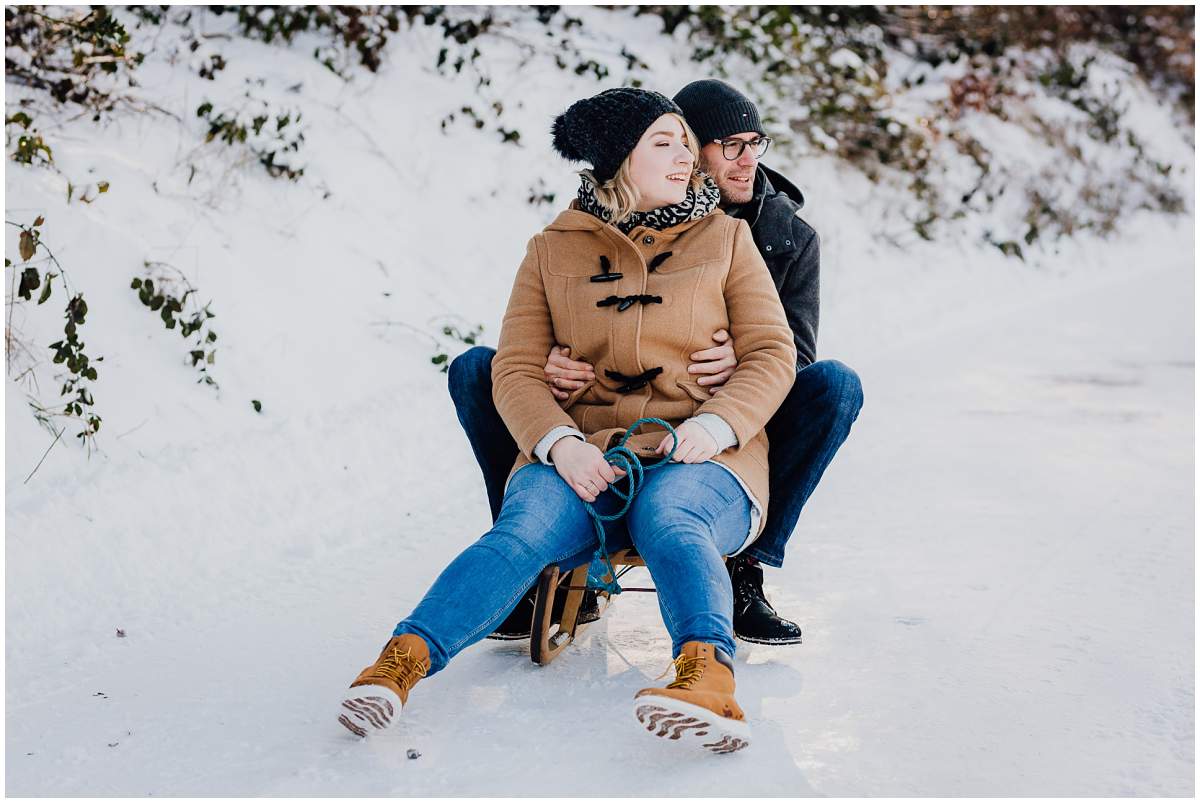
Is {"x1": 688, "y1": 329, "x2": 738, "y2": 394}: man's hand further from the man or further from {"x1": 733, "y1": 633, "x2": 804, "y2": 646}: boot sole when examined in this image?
{"x1": 733, "y1": 633, "x2": 804, "y2": 646}: boot sole

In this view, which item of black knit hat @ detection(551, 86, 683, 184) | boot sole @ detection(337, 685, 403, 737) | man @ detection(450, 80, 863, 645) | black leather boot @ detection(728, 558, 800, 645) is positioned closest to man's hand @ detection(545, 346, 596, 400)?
man @ detection(450, 80, 863, 645)

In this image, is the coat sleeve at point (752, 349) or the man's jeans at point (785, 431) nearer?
the coat sleeve at point (752, 349)

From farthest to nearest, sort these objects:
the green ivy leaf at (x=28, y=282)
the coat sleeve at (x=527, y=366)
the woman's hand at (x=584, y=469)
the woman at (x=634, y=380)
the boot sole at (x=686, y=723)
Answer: the green ivy leaf at (x=28, y=282), the coat sleeve at (x=527, y=366), the woman's hand at (x=584, y=469), the woman at (x=634, y=380), the boot sole at (x=686, y=723)

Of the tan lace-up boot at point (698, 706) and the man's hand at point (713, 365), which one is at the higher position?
the man's hand at point (713, 365)

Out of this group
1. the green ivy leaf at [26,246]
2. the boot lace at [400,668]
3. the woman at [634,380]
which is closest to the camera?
the boot lace at [400,668]

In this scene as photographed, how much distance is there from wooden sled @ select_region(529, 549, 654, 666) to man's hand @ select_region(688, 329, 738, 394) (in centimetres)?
38

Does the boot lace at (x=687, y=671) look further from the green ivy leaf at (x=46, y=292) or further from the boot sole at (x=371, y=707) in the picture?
the green ivy leaf at (x=46, y=292)

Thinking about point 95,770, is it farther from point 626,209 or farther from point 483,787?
point 626,209

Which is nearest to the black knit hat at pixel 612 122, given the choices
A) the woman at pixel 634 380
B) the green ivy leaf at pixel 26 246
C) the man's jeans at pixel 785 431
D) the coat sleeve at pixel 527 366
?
the woman at pixel 634 380

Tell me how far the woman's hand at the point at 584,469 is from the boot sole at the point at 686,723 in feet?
1.56

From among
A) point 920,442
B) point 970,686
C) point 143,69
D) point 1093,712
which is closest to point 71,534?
point 970,686

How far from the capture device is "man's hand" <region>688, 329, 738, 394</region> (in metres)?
Result: 2.59

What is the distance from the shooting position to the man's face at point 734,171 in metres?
2.96

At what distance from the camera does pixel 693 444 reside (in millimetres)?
2438
